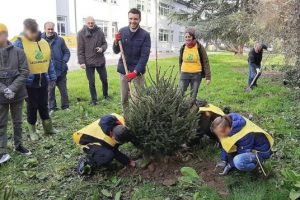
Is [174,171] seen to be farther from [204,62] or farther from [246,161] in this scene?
[204,62]

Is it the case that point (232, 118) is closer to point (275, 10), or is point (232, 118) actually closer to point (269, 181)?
point (269, 181)

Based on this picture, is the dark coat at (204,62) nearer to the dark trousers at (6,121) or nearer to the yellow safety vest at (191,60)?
the yellow safety vest at (191,60)

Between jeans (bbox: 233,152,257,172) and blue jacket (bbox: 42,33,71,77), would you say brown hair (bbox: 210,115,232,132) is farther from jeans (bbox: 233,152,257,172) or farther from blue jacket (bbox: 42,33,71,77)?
blue jacket (bbox: 42,33,71,77)

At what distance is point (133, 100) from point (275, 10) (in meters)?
7.48

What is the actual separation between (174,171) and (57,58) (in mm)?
4622

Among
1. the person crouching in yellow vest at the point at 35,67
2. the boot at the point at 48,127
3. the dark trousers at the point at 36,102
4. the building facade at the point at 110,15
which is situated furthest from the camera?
the building facade at the point at 110,15

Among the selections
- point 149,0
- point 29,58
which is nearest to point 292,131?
point 29,58

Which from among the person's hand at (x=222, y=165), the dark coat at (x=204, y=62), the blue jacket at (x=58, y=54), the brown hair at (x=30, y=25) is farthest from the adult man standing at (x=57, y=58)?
the person's hand at (x=222, y=165)

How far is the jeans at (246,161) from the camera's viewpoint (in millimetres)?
4176

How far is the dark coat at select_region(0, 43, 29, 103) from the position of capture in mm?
5221

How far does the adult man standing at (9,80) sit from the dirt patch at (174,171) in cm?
186

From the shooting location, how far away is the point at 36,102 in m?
6.25

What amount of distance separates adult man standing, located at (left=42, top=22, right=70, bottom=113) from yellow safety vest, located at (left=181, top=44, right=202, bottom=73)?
2.58m

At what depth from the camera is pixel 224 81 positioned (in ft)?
43.4
